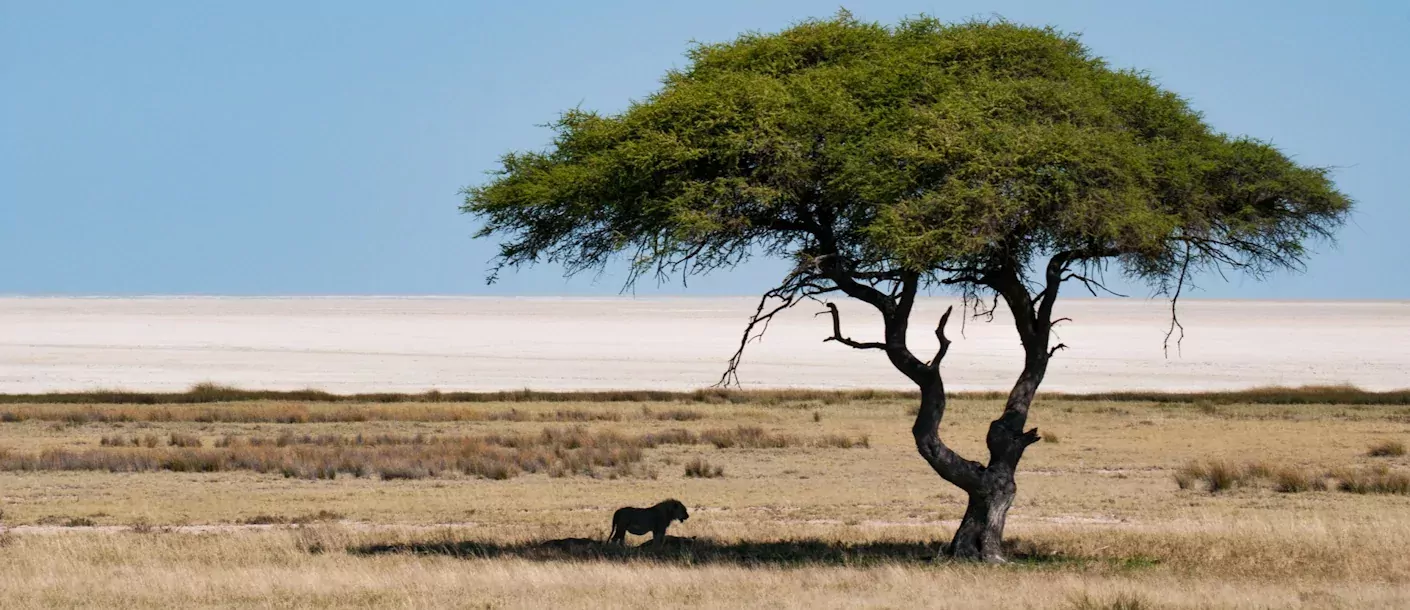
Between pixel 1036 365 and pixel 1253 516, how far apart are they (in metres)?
7.02

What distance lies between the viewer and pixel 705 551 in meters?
17.8

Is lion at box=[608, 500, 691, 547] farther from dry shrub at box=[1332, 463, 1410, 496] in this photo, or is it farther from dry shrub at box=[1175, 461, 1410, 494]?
dry shrub at box=[1332, 463, 1410, 496]

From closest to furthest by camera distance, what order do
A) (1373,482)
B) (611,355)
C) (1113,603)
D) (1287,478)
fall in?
(1113,603)
(1373,482)
(1287,478)
(611,355)

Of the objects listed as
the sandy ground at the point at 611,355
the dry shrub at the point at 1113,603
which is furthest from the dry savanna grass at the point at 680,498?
the sandy ground at the point at 611,355

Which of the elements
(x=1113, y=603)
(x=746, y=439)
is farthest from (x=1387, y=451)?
(x=1113, y=603)

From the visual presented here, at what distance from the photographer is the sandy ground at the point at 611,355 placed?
64.8m

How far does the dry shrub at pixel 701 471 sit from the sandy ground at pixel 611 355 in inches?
1230

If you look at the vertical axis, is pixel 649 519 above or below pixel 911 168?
below

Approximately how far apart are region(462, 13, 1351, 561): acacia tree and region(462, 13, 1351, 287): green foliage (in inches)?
1.1

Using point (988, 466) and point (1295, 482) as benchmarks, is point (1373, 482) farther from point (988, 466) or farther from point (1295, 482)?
point (988, 466)

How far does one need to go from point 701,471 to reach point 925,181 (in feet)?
47.3

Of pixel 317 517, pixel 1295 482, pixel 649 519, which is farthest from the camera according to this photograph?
pixel 1295 482

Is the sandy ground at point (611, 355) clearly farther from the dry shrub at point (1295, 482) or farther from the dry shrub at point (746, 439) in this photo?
the dry shrub at point (1295, 482)

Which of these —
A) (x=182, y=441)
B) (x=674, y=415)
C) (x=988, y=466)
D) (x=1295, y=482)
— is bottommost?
(x=1295, y=482)
